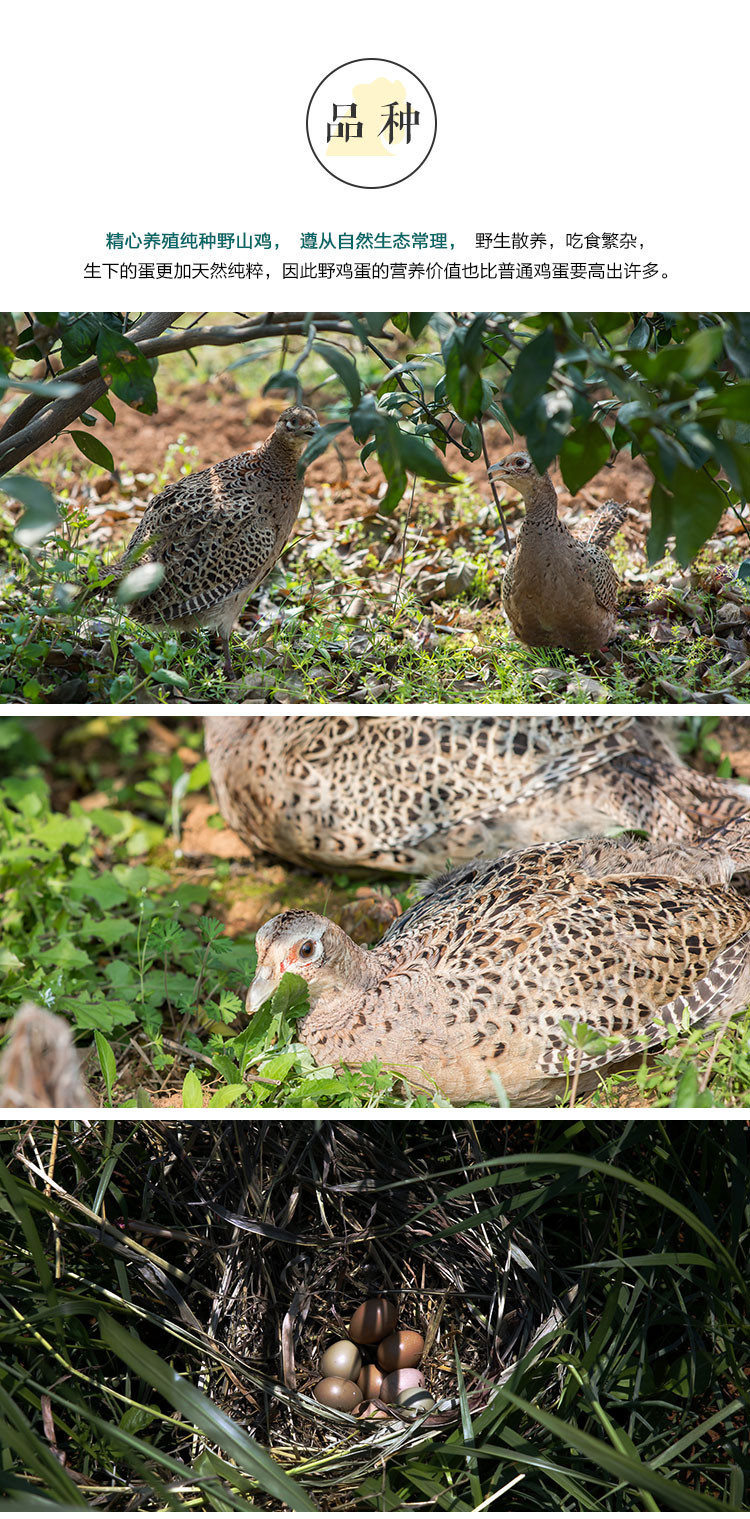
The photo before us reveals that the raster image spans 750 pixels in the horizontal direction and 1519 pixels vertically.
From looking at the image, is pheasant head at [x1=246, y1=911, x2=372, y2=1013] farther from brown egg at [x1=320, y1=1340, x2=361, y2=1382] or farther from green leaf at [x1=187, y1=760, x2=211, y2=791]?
green leaf at [x1=187, y1=760, x2=211, y2=791]

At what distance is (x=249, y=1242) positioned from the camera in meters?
1.87

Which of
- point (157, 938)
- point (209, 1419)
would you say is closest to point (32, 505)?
point (209, 1419)

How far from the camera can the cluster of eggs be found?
1.80 metres

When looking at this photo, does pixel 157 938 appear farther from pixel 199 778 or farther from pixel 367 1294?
pixel 367 1294

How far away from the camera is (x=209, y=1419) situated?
1561 millimetres

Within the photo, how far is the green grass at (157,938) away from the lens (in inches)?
67.9

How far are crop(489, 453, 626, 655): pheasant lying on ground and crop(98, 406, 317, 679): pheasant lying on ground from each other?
0.39 m

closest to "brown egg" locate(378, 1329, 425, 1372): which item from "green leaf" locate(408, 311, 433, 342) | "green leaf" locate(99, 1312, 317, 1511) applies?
"green leaf" locate(99, 1312, 317, 1511)

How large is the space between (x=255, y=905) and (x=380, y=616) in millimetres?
984

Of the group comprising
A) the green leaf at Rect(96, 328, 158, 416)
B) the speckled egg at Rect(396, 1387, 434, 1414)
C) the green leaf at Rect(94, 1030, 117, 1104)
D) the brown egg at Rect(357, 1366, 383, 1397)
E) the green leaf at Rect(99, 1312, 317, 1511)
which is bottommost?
the brown egg at Rect(357, 1366, 383, 1397)
